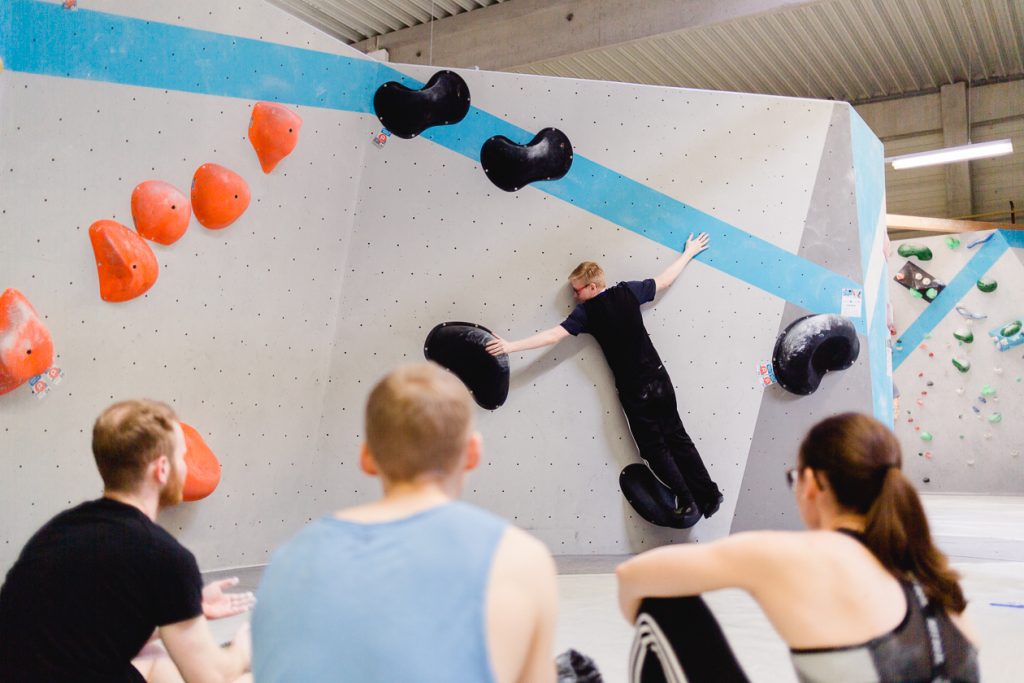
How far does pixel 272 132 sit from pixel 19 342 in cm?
144

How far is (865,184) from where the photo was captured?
5.11 metres

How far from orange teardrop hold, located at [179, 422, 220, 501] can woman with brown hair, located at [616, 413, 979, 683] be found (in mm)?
2888

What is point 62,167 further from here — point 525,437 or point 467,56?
point 467,56

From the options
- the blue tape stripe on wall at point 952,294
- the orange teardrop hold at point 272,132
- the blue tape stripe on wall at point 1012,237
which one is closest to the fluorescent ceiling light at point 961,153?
the blue tape stripe on wall at point 1012,237

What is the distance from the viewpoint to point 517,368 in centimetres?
459

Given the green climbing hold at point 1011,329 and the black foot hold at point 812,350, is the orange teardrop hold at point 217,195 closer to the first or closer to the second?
the black foot hold at point 812,350

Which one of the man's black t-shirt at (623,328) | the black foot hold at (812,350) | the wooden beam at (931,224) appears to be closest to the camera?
the man's black t-shirt at (623,328)

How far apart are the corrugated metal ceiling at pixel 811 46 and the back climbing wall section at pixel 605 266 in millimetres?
3498

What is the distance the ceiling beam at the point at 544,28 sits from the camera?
7.26m

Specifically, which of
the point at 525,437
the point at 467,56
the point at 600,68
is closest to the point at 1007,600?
the point at 525,437

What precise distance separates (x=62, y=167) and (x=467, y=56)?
5.59 meters

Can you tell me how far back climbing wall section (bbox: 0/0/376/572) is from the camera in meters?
3.20

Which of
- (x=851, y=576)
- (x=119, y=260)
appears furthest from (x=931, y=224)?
(x=851, y=576)

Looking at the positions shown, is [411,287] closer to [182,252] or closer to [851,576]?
[182,252]
